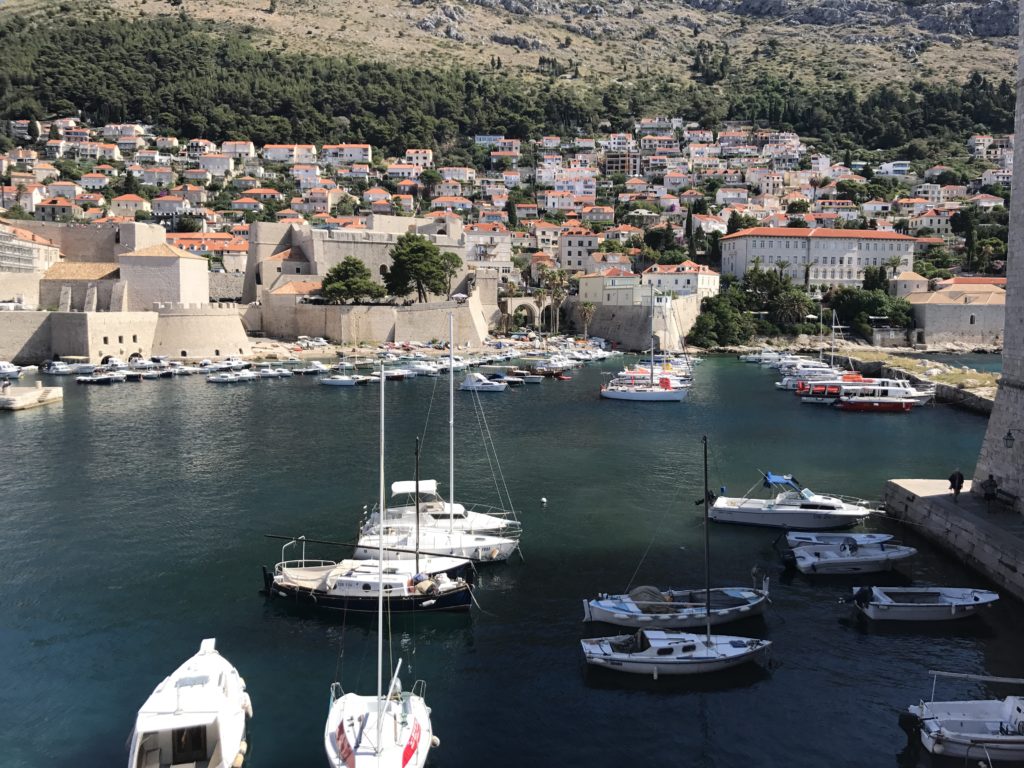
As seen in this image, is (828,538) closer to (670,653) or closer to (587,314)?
(670,653)

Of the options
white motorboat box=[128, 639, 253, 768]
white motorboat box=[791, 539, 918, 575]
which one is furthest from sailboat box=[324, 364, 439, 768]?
white motorboat box=[791, 539, 918, 575]

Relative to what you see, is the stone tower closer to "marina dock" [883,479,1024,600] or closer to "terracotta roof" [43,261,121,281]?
"marina dock" [883,479,1024,600]

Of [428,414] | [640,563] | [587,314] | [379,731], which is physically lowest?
[640,563]

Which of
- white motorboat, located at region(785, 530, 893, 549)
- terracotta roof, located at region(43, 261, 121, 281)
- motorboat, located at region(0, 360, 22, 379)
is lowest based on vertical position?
white motorboat, located at region(785, 530, 893, 549)

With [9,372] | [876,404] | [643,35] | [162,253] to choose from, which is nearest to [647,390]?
[876,404]

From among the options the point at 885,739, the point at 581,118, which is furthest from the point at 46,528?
the point at 581,118

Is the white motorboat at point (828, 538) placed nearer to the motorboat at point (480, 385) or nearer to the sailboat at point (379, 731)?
the sailboat at point (379, 731)
